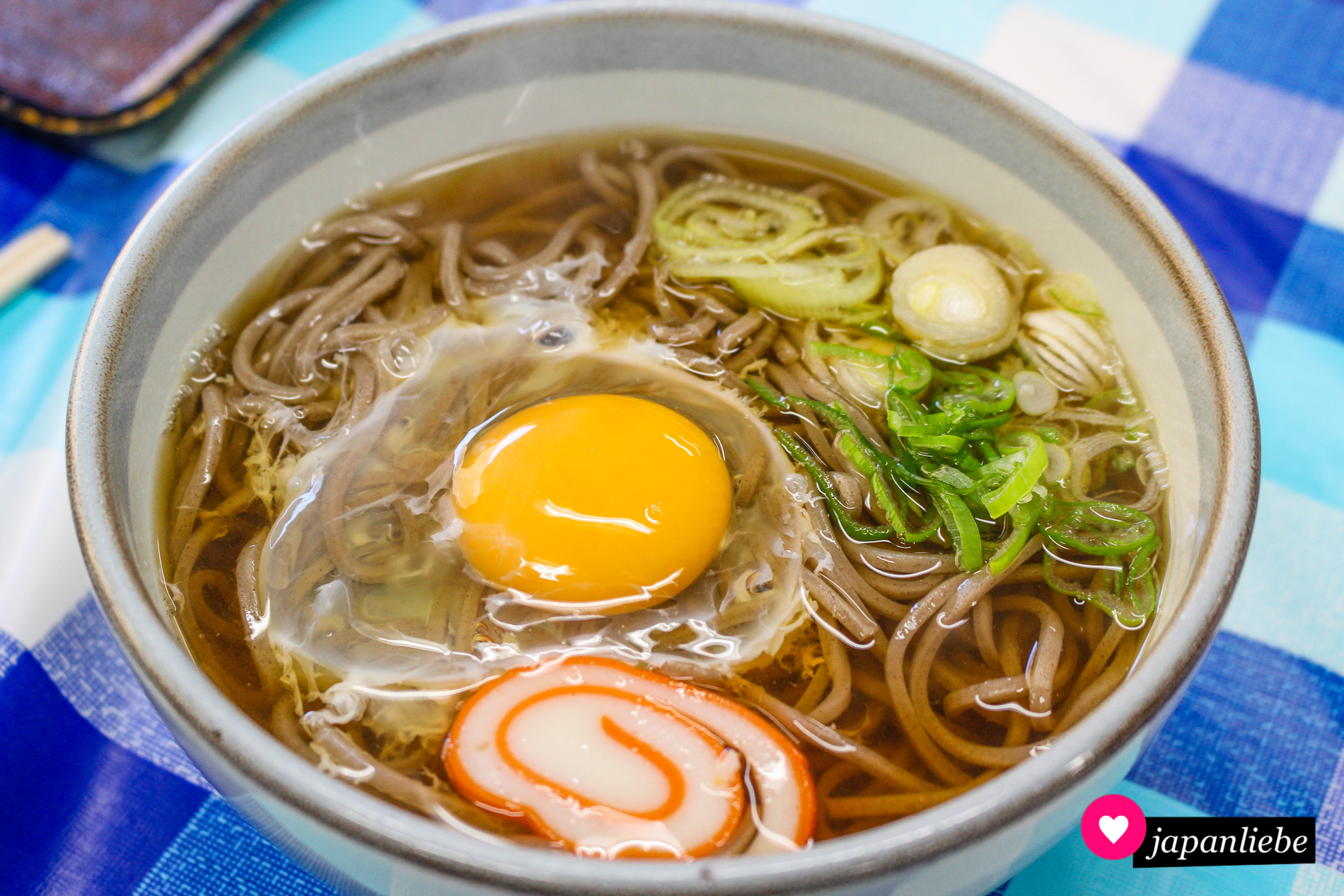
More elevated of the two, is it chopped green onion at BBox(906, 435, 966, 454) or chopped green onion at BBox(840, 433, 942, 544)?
chopped green onion at BBox(906, 435, 966, 454)

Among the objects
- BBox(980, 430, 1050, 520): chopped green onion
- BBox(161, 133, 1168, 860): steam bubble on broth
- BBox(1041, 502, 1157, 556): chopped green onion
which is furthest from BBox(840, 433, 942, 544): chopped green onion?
BBox(1041, 502, 1157, 556): chopped green onion

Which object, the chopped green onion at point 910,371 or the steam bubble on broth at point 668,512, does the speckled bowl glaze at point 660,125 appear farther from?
the chopped green onion at point 910,371

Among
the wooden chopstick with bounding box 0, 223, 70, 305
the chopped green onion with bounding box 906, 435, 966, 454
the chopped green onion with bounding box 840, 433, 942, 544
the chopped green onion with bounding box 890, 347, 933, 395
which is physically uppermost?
the chopped green onion with bounding box 890, 347, 933, 395

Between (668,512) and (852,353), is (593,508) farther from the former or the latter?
(852,353)

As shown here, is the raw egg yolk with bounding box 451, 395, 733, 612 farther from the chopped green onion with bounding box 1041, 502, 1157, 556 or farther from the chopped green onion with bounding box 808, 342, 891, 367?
the chopped green onion with bounding box 1041, 502, 1157, 556

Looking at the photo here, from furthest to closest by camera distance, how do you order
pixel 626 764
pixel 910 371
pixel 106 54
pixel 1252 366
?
pixel 106 54 → pixel 1252 366 → pixel 910 371 → pixel 626 764

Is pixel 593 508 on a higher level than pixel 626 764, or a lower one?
higher

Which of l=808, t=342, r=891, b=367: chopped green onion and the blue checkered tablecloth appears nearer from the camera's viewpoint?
the blue checkered tablecloth

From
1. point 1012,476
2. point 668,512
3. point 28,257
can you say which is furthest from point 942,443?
point 28,257
